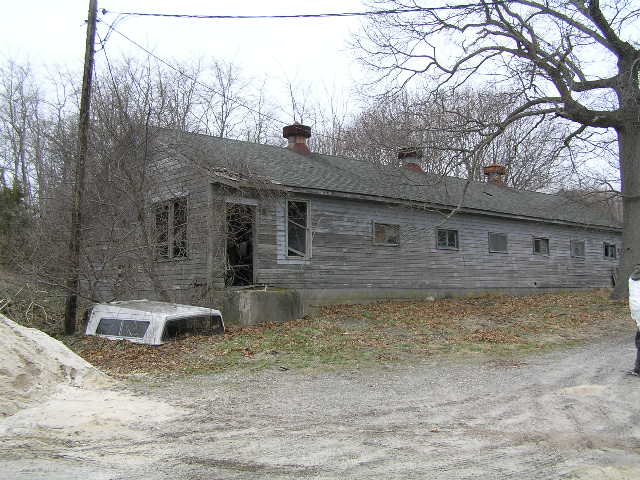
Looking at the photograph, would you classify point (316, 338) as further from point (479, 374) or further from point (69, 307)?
point (69, 307)

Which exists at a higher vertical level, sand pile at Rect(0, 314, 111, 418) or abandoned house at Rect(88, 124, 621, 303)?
abandoned house at Rect(88, 124, 621, 303)

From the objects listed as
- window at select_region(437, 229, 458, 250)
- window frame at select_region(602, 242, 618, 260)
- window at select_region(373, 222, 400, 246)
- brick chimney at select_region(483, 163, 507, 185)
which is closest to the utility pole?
window at select_region(373, 222, 400, 246)

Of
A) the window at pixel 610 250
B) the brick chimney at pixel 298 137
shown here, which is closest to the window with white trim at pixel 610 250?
the window at pixel 610 250

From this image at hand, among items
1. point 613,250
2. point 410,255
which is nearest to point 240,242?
point 410,255

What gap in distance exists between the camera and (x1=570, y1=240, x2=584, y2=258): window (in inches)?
1043

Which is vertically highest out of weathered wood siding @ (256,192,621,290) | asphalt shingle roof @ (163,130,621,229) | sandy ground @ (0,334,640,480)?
asphalt shingle roof @ (163,130,621,229)

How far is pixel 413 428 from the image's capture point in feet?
18.6

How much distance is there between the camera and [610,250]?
29.2m

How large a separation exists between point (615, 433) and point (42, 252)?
12.1 m

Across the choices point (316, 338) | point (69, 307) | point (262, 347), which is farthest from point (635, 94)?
point (69, 307)

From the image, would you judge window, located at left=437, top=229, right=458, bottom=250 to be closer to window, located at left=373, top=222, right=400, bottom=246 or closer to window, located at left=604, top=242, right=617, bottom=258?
window, located at left=373, top=222, right=400, bottom=246

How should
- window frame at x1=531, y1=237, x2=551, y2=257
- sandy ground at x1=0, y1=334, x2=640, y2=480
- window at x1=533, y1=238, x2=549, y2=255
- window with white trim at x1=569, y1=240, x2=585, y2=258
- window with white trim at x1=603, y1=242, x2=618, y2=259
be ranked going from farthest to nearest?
window with white trim at x1=603, y1=242, x2=618, y2=259, window with white trim at x1=569, y1=240, x2=585, y2=258, window at x1=533, y1=238, x2=549, y2=255, window frame at x1=531, y1=237, x2=551, y2=257, sandy ground at x1=0, y1=334, x2=640, y2=480

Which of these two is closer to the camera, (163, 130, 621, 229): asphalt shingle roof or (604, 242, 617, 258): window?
(163, 130, 621, 229): asphalt shingle roof

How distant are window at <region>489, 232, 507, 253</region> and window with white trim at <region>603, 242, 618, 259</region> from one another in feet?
28.6
